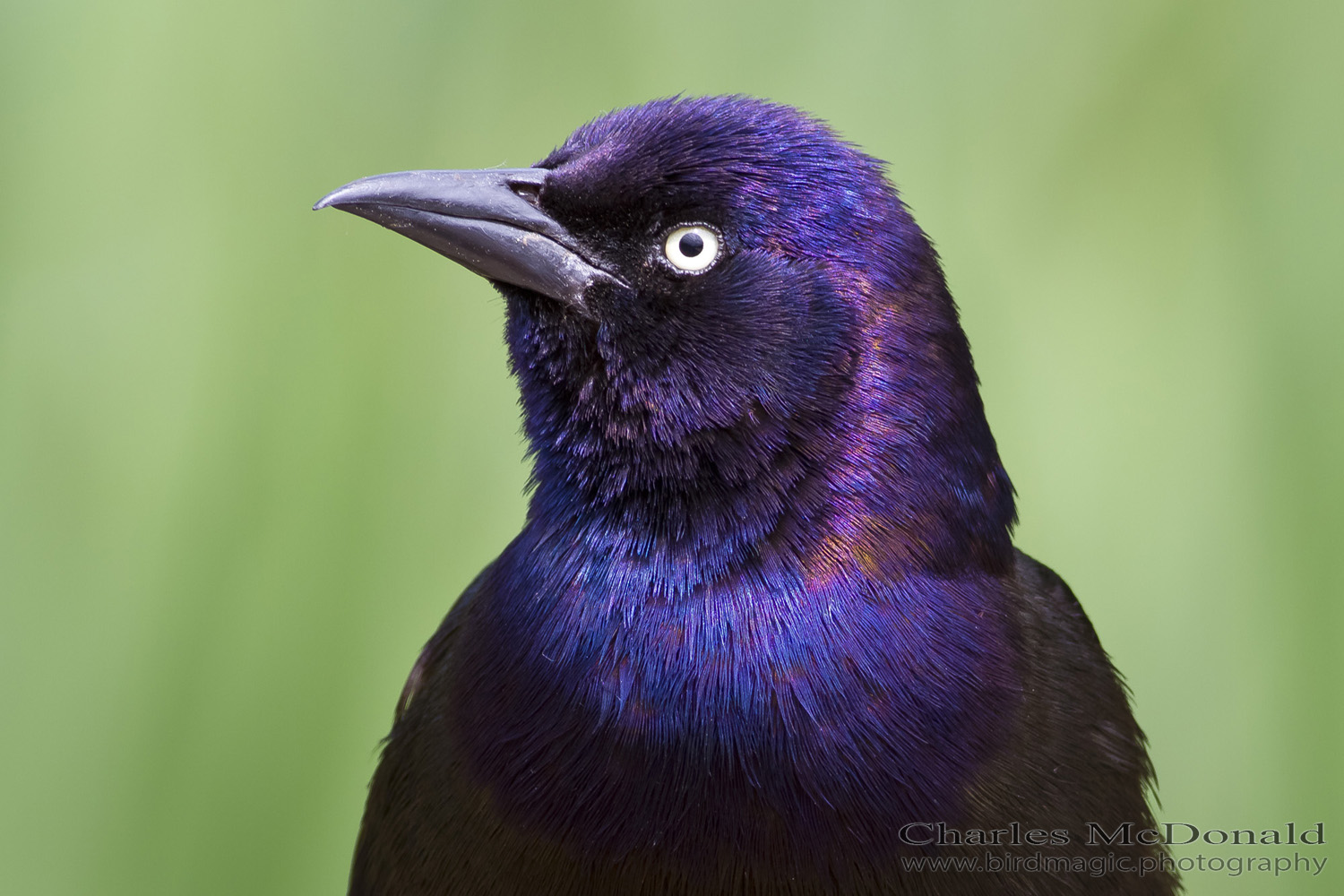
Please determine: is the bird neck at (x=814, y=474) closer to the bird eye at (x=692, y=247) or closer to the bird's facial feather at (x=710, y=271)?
the bird's facial feather at (x=710, y=271)

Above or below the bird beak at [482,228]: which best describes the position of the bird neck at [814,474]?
below

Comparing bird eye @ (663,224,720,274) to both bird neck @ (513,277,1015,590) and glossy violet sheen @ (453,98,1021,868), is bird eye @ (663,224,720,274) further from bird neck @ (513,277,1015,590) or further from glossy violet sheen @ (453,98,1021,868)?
bird neck @ (513,277,1015,590)

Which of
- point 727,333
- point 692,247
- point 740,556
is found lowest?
point 740,556

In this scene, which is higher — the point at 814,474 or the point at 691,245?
the point at 691,245

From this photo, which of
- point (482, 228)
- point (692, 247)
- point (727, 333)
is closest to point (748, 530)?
point (727, 333)

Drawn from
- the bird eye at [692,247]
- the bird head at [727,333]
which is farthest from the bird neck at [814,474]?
the bird eye at [692,247]

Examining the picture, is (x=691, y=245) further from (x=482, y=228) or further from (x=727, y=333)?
(x=482, y=228)

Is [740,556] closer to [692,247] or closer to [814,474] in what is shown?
[814,474]

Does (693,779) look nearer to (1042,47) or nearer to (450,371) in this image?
(450,371)
